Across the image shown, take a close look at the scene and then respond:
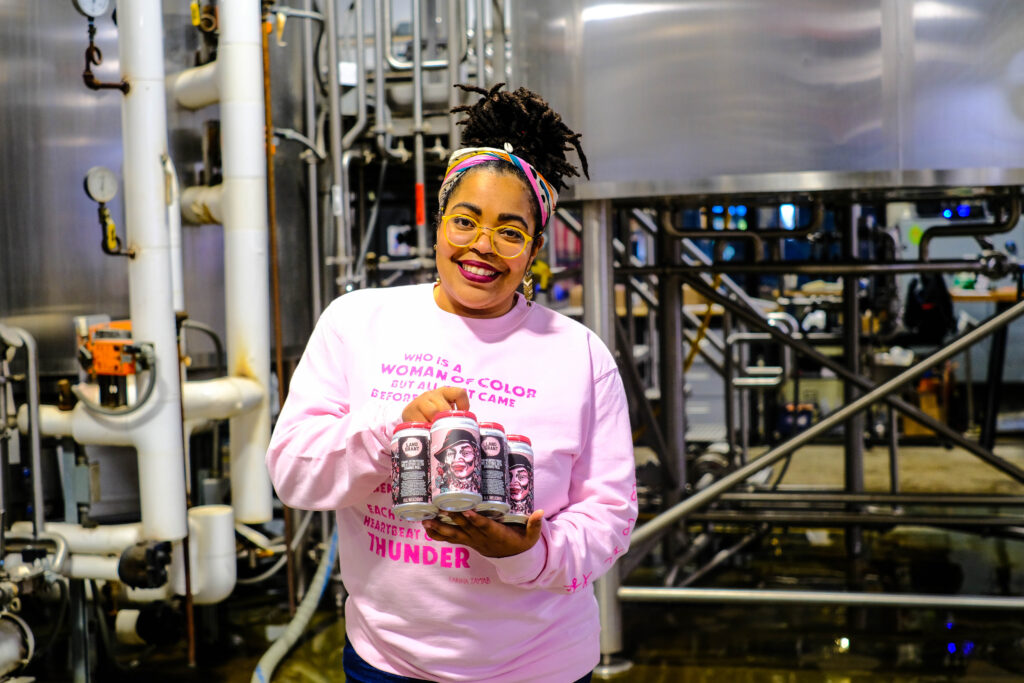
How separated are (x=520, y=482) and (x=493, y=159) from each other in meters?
0.52

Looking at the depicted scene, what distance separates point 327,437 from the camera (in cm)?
144

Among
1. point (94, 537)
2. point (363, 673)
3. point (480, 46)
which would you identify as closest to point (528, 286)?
point (363, 673)

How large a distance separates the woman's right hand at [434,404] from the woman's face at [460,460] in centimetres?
7

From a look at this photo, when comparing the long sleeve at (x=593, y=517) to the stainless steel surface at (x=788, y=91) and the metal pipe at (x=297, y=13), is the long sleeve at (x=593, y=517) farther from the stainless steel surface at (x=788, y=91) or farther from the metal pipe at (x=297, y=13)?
the metal pipe at (x=297, y=13)

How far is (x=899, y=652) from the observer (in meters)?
3.68

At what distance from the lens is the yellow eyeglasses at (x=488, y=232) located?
1.51 m

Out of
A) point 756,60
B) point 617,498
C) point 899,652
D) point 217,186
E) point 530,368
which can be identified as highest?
point 756,60

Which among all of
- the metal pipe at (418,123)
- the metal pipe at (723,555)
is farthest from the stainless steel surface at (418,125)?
Answer: the metal pipe at (723,555)

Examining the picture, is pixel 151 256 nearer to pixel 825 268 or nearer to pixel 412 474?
pixel 412 474

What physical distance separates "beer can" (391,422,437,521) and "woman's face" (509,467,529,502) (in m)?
0.11

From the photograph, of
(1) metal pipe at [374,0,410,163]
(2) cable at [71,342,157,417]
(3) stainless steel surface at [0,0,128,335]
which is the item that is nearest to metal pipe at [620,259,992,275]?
(1) metal pipe at [374,0,410,163]

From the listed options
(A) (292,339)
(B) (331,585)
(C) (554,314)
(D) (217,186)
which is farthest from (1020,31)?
(B) (331,585)

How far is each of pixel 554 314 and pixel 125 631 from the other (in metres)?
2.49

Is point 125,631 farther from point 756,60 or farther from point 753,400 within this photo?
point 753,400
